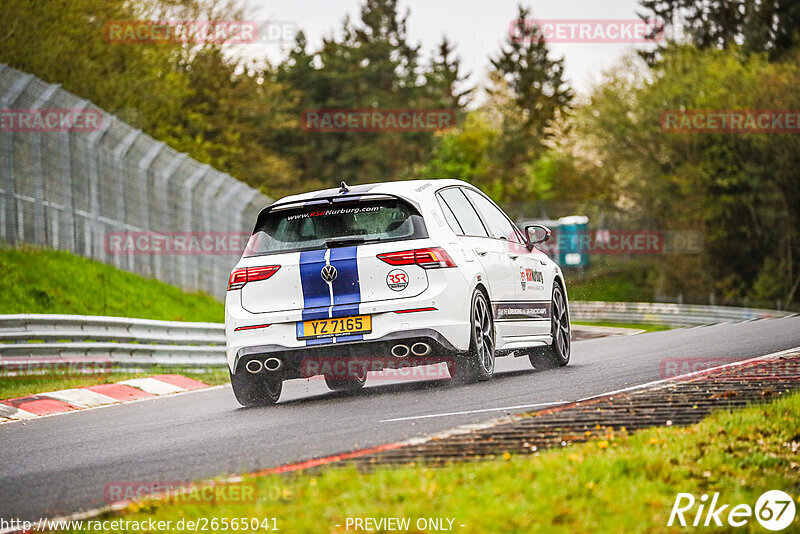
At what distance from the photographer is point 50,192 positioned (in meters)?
19.5

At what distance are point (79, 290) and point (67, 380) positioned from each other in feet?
19.6

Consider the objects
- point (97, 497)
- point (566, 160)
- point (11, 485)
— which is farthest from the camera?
point (566, 160)

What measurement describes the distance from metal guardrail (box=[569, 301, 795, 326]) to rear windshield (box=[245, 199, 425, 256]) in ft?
81.3

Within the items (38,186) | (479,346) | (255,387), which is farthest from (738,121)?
(255,387)

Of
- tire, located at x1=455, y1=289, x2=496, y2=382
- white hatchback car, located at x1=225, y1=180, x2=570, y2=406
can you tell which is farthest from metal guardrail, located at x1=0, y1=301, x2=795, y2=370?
tire, located at x1=455, y1=289, x2=496, y2=382

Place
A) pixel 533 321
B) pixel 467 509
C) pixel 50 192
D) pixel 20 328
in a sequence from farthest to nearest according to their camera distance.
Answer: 1. pixel 50 192
2. pixel 20 328
3. pixel 533 321
4. pixel 467 509

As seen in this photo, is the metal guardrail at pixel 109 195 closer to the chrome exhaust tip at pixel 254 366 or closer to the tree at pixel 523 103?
the chrome exhaust tip at pixel 254 366

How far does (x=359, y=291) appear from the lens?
9.54 metres

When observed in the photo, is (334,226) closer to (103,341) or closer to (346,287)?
(346,287)

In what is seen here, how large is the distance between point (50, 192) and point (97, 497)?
46.7 feet

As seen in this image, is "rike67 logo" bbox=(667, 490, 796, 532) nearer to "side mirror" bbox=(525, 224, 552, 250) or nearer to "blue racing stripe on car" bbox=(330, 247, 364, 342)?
"blue racing stripe on car" bbox=(330, 247, 364, 342)

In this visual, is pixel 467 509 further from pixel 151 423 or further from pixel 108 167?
pixel 108 167

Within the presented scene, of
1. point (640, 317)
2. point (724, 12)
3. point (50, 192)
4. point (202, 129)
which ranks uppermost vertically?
point (724, 12)

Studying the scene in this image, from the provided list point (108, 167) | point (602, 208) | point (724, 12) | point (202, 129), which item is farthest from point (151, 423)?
point (724, 12)
